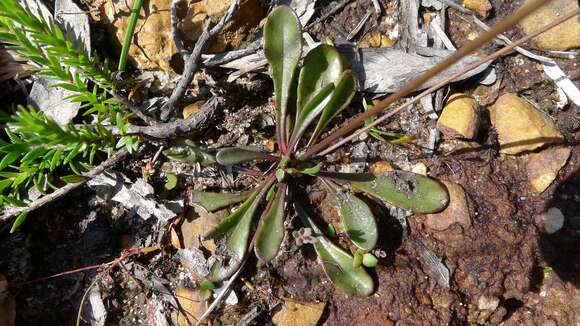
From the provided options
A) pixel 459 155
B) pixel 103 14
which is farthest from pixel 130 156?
pixel 459 155

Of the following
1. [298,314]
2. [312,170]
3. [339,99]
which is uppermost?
[339,99]

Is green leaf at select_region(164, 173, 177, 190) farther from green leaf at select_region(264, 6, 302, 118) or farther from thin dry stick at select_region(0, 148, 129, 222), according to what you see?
green leaf at select_region(264, 6, 302, 118)

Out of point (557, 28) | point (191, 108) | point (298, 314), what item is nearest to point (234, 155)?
point (191, 108)

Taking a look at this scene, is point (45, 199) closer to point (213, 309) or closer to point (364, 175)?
point (213, 309)

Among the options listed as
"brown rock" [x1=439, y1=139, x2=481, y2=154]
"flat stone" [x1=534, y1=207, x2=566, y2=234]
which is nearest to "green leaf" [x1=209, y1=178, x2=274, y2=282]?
"brown rock" [x1=439, y1=139, x2=481, y2=154]

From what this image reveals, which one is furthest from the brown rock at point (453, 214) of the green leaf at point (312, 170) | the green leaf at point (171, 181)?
the green leaf at point (171, 181)

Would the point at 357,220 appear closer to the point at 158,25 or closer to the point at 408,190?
the point at 408,190

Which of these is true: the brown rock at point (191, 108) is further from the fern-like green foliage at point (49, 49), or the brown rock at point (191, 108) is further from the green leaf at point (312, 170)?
the green leaf at point (312, 170)
